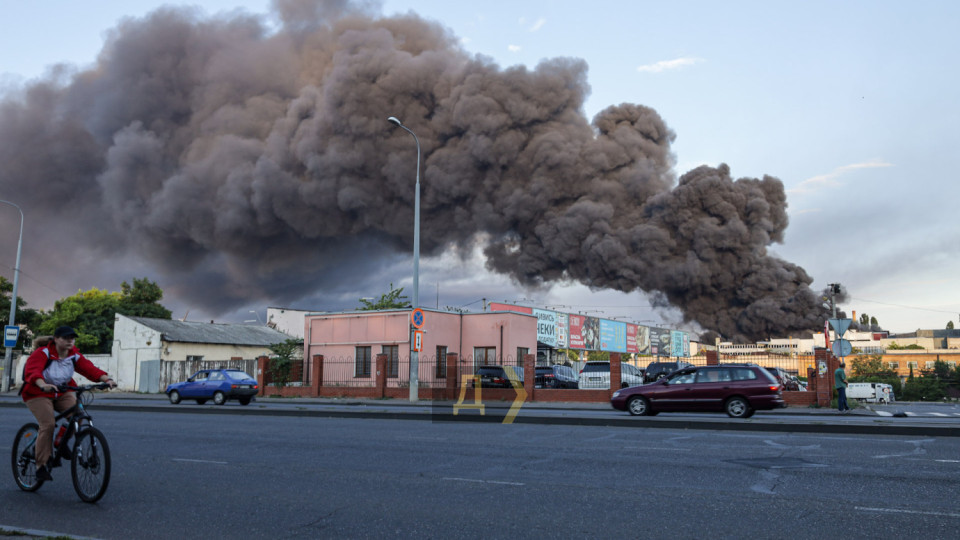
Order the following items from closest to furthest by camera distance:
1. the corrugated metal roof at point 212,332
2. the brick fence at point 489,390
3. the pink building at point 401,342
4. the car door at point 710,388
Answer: the car door at point 710,388 < the brick fence at point 489,390 < the pink building at point 401,342 < the corrugated metal roof at point 212,332

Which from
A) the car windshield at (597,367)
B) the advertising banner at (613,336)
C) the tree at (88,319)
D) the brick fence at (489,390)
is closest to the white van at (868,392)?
the brick fence at (489,390)

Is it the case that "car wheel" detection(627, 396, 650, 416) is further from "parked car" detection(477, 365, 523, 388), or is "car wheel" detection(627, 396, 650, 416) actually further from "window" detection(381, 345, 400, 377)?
"window" detection(381, 345, 400, 377)

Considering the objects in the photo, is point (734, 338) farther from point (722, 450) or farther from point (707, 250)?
point (722, 450)

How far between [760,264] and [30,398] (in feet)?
122

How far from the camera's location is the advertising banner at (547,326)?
53.8 meters

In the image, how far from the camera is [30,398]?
6.52 meters

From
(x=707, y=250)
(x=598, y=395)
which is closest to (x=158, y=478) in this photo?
(x=598, y=395)

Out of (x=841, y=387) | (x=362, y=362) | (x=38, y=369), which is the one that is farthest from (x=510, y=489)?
(x=362, y=362)

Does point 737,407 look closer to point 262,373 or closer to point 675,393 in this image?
point 675,393

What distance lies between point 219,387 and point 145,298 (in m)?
38.7

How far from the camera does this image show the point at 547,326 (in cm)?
5494

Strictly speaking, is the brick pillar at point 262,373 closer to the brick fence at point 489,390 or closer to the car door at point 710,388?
the brick fence at point 489,390

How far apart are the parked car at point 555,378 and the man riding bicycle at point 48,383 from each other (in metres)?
25.0

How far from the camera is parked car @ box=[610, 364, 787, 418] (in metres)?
17.8
